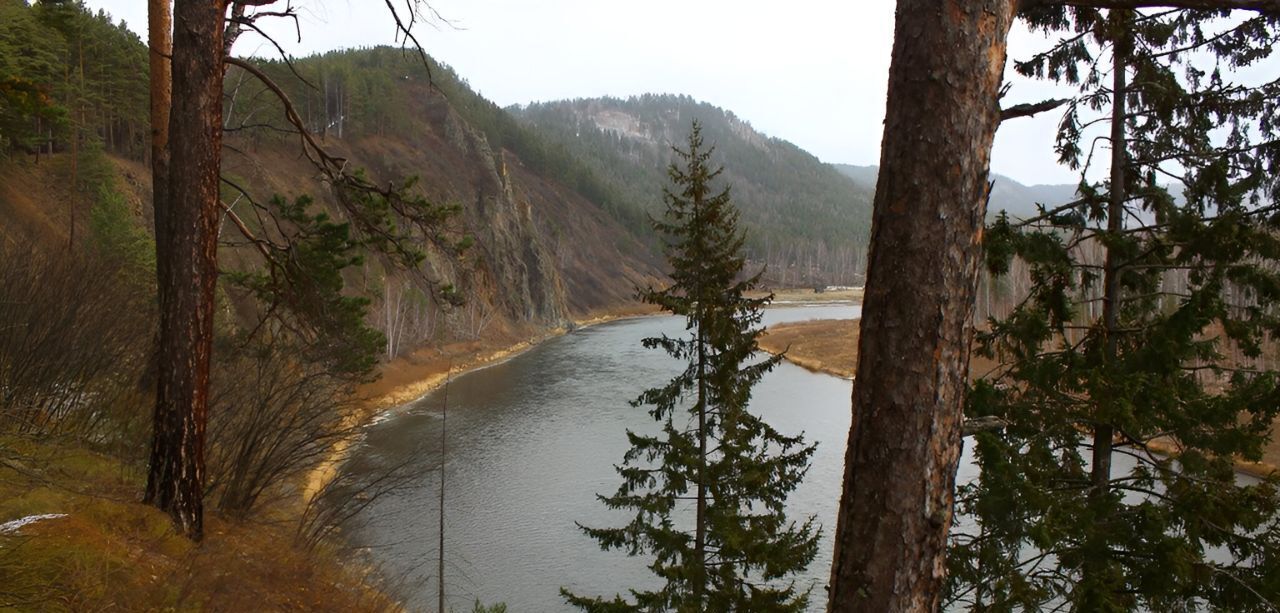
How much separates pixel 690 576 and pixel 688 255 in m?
4.06

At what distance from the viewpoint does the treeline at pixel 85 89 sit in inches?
840

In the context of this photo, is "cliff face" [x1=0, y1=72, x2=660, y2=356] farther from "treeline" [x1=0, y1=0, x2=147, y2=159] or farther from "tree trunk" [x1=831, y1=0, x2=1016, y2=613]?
"tree trunk" [x1=831, y1=0, x2=1016, y2=613]

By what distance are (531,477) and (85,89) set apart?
81.2 ft

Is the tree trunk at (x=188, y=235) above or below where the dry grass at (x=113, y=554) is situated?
above

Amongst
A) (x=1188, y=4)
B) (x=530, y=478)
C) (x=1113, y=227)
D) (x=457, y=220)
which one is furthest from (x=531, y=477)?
(x=1188, y=4)

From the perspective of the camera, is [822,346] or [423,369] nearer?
[423,369]

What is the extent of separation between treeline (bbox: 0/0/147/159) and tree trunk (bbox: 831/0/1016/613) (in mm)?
17914

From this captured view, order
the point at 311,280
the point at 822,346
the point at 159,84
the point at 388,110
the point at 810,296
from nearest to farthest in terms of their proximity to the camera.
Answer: the point at 159,84 < the point at 311,280 < the point at 822,346 < the point at 388,110 < the point at 810,296

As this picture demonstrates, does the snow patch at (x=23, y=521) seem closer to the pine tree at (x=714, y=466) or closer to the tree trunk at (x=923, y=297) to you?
the tree trunk at (x=923, y=297)

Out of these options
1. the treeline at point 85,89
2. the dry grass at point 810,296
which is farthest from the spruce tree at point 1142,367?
the dry grass at point 810,296

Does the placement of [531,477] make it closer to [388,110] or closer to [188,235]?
[188,235]

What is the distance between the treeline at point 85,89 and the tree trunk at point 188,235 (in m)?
13.4

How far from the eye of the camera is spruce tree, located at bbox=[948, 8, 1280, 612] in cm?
480

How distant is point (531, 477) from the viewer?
748 inches
